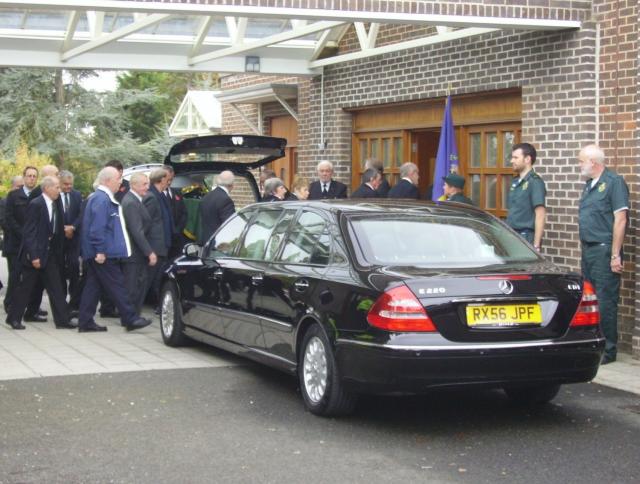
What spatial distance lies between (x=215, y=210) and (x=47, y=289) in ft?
7.06

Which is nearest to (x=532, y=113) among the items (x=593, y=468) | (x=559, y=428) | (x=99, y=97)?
(x=559, y=428)

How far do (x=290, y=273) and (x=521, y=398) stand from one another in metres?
1.89

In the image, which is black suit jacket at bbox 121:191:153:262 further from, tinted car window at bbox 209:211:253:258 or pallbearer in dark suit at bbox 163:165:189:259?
tinted car window at bbox 209:211:253:258

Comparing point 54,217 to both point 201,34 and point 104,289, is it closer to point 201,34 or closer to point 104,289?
point 104,289

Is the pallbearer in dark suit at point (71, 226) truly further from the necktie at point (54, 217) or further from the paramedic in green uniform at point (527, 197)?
the paramedic in green uniform at point (527, 197)

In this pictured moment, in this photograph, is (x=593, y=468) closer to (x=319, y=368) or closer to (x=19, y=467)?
(x=319, y=368)

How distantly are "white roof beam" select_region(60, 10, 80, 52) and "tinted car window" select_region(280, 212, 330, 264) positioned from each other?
6604 mm

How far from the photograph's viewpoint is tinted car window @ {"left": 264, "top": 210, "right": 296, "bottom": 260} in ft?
29.7

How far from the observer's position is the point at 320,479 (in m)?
6.21

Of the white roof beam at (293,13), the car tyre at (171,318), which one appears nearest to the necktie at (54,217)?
the car tyre at (171,318)

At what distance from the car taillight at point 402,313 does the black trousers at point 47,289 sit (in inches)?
252

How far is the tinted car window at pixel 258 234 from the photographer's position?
30.7 feet

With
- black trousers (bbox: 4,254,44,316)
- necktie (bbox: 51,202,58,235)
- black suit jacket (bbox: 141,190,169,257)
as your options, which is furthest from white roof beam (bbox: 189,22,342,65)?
black trousers (bbox: 4,254,44,316)

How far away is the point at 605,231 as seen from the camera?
33.6 ft
